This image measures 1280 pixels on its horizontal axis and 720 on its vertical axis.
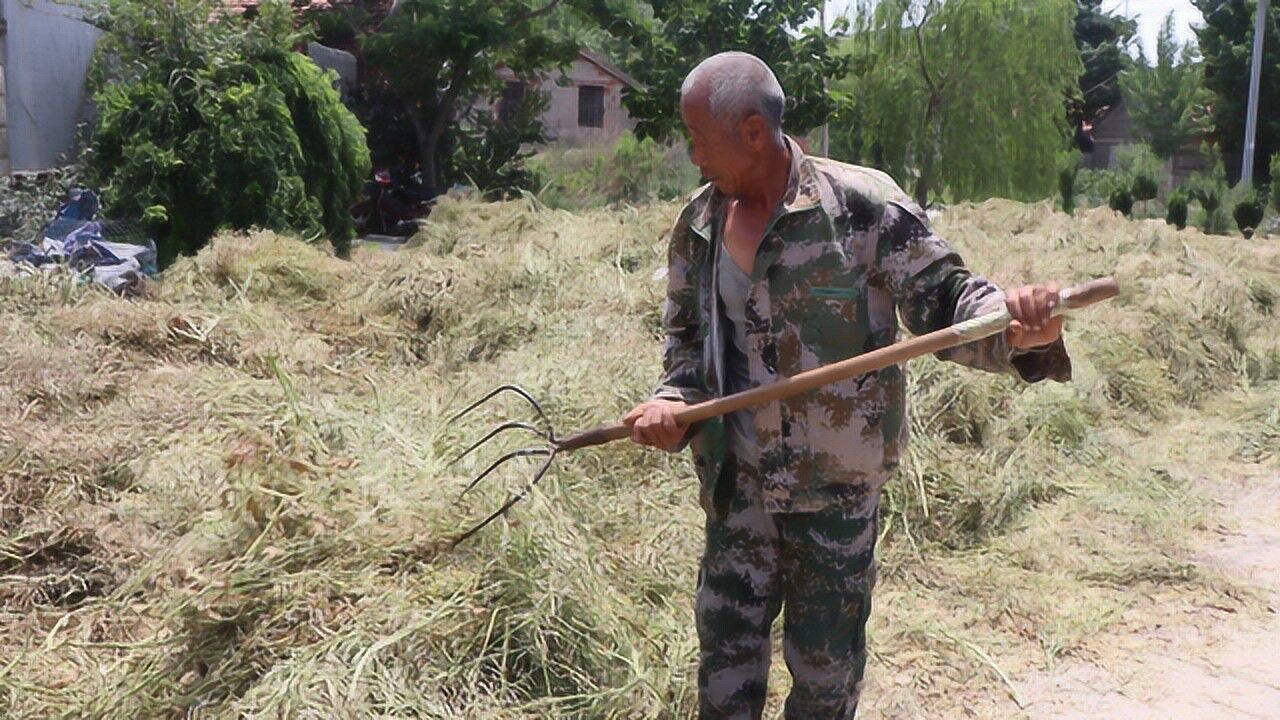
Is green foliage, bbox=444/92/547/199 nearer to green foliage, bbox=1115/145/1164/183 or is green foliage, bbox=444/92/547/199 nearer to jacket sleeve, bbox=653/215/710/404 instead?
green foliage, bbox=1115/145/1164/183

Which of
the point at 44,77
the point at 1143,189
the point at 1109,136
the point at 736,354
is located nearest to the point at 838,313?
the point at 736,354

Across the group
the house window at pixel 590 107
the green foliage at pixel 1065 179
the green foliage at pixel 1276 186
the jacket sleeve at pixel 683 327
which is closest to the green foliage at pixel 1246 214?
the green foliage at pixel 1276 186

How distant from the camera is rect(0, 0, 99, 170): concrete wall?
9062mm

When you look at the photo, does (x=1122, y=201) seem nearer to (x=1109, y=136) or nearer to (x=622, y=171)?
(x=622, y=171)

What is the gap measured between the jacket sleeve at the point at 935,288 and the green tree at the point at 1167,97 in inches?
1409

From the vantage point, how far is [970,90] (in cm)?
2222

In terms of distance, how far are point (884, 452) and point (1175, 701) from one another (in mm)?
1487

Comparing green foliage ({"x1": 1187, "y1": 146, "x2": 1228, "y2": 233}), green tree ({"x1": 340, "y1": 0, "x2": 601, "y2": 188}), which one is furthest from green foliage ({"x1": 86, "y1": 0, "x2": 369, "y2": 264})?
green foliage ({"x1": 1187, "y1": 146, "x2": 1228, "y2": 233})

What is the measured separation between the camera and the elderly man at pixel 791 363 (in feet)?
7.66

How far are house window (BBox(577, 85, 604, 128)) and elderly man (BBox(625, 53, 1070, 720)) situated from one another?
3244cm

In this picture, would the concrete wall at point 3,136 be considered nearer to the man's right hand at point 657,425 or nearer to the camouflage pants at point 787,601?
the man's right hand at point 657,425

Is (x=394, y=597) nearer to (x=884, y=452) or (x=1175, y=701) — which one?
(x=884, y=452)

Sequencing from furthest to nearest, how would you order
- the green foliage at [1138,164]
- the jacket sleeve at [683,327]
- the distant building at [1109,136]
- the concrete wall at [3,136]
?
the distant building at [1109,136], the green foliage at [1138,164], the concrete wall at [3,136], the jacket sleeve at [683,327]

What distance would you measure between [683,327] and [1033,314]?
0.78 m
